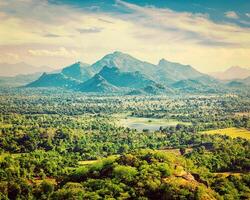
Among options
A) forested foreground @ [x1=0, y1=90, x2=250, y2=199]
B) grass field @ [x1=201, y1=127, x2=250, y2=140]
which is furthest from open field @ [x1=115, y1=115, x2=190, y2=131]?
grass field @ [x1=201, y1=127, x2=250, y2=140]

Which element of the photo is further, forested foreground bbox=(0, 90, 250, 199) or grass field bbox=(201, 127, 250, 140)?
grass field bbox=(201, 127, 250, 140)

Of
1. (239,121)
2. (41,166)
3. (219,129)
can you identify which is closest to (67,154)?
(41,166)

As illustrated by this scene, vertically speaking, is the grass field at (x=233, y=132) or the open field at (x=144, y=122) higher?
the grass field at (x=233, y=132)

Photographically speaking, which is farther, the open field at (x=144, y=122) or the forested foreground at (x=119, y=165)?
the open field at (x=144, y=122)

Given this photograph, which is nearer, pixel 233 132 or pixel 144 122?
pixel 233 132

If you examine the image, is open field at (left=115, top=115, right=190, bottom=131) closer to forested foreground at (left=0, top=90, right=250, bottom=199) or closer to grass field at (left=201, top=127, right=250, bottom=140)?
forested foreground at (left=0, top=90, right=250, bottom=199)

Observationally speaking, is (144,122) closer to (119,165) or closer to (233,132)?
(233,132)

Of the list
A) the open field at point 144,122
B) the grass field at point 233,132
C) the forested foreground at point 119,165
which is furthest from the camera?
the open field at point 144,122

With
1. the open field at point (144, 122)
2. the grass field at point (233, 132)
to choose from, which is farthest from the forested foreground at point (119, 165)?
the open field at point (144, 122)

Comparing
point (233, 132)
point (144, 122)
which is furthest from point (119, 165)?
point (144, 122)

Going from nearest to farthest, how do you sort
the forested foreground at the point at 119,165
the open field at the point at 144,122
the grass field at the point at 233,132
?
the forested foreground at the point at 119,165
the grass field at the point at 233,132
the open field at the point at 144,122

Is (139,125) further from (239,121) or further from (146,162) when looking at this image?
(146,162)

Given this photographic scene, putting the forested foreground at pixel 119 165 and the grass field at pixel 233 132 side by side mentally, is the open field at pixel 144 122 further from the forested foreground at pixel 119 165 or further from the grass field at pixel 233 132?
the grass field at pixel 233 132
